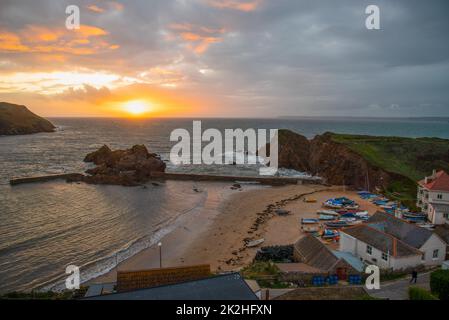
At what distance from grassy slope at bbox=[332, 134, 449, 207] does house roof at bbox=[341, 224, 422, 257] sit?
2521 centimetres

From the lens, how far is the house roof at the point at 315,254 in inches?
869

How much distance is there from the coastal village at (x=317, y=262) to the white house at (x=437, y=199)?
0.09 metres

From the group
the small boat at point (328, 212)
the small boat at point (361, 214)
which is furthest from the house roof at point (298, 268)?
the small boat at point (361, 214)

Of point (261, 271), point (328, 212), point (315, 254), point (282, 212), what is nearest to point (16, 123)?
point (282, 212)

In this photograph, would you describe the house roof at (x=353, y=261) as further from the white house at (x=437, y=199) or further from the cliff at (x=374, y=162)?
the cliff at (x=374, y=162)

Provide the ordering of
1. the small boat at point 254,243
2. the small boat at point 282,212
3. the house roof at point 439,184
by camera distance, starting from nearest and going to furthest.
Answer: the small boat at point 254,243
the house roof at point 439,184
the small boat at point 282,212

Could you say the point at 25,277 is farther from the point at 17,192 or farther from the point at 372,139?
the point at 372,139

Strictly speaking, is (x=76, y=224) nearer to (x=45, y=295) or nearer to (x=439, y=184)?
(x=45, y=295)

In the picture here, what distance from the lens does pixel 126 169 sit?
6719cm

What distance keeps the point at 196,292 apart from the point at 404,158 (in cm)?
6611

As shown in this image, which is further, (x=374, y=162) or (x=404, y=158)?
(x=404, y=158)

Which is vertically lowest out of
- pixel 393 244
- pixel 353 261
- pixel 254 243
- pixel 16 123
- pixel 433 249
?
pixel 254 243

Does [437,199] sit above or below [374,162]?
below
